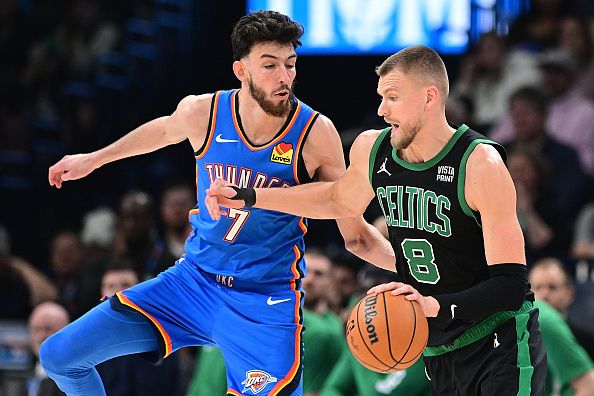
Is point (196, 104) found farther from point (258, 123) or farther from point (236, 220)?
point (236, 220)

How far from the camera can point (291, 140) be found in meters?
5.76

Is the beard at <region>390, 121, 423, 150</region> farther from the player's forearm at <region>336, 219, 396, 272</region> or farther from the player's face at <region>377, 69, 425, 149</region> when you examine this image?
the player's forearm at <region>336, 219, 396, 272</region>

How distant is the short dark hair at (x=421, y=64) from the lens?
16.5ft

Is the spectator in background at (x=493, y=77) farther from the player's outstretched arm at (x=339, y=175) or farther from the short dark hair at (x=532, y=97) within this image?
the player's outstretched arm at (x=339, y=175)

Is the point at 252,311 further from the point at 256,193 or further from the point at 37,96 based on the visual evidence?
the point at 37,96

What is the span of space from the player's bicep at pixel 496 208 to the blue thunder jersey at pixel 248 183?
47.0 inches

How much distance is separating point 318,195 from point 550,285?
9.89ft

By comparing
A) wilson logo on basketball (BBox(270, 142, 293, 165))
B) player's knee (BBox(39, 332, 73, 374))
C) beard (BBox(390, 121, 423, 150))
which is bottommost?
player's knee (BBox(39, 332, 73, 374))

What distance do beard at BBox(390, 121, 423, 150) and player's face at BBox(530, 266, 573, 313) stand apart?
3272mm

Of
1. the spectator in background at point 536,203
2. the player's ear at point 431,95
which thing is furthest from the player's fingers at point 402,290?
the spectator in background at point 536,203

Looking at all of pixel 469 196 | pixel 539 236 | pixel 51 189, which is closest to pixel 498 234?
pixel 469 196

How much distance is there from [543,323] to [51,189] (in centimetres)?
738

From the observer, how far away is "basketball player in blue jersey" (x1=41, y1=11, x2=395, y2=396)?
5.74 m

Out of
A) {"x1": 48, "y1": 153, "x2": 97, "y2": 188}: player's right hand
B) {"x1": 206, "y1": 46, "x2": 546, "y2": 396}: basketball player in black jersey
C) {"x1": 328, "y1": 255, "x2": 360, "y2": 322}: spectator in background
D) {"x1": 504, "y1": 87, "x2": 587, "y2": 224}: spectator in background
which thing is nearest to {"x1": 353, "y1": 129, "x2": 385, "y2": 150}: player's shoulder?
{"x1": 206, "y1": 46, "x2": 546, "y2": 396}: basketball player in black jersey
